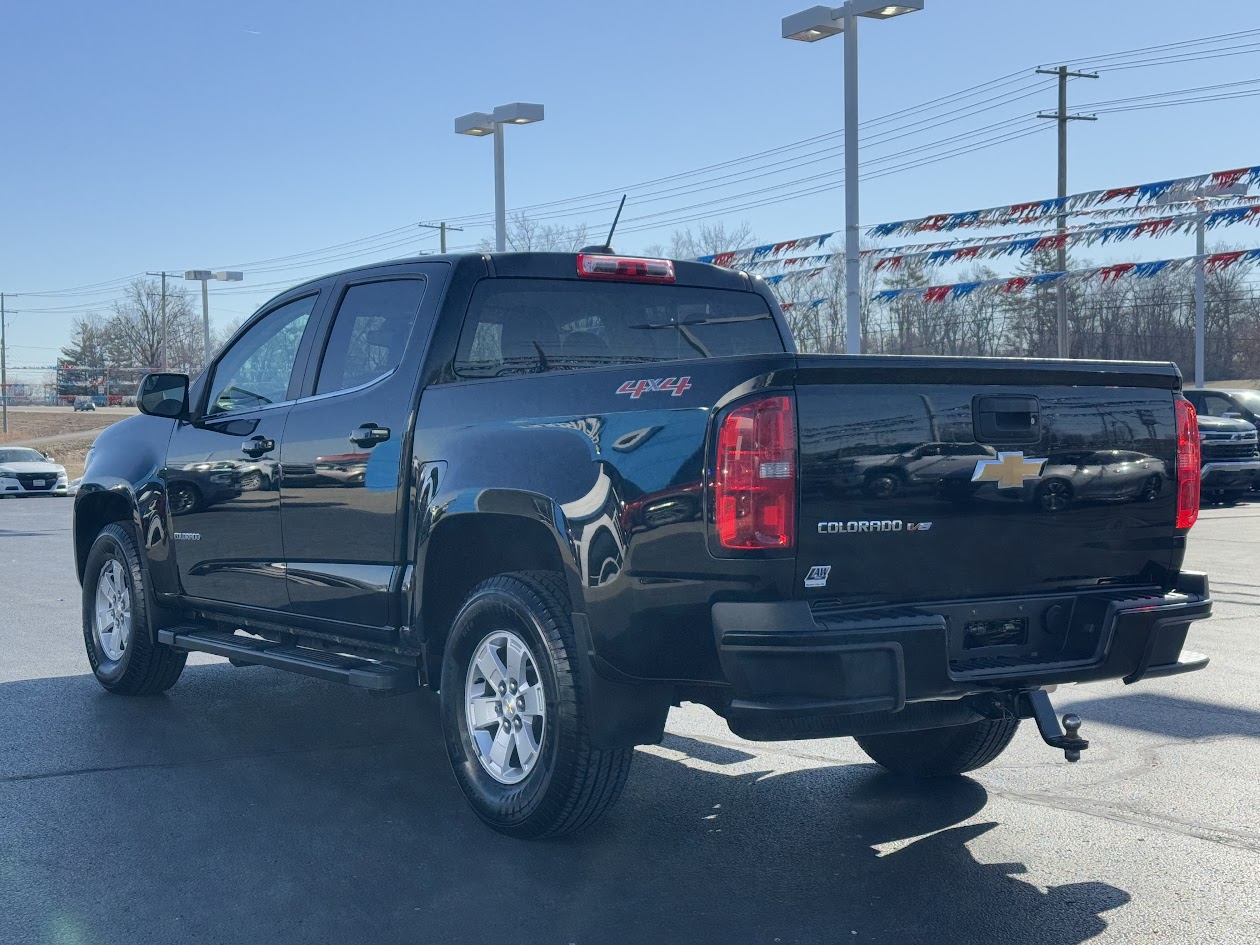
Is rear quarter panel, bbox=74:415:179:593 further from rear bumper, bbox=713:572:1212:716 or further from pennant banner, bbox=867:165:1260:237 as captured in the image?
pennant banner, bbox=867:165:1260:237

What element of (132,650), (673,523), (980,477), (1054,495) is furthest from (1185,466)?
(132,650)

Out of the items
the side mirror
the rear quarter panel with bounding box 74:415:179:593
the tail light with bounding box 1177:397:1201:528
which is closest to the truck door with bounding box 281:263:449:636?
the side mirror

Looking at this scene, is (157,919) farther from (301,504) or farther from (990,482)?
(990,482)

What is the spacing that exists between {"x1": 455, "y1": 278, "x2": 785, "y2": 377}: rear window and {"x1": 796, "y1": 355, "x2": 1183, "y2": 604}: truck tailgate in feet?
4.48

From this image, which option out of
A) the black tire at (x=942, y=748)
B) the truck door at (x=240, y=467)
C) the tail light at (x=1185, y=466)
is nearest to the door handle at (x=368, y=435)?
the truck door at (x=240, y=467)

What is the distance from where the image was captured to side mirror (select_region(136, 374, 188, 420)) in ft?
22.0

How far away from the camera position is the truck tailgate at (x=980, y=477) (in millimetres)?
3871

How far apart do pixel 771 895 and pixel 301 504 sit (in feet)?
8.87

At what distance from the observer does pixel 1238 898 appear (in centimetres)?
396

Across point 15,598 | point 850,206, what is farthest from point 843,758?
point 850,206

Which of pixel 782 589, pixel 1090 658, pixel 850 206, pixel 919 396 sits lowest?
pixel 1090 658

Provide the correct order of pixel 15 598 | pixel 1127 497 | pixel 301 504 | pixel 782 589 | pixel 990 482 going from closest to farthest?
pixel 782 589
pixel 990 482
pixel 1127 497
pixel 301 504
pixel 15 598

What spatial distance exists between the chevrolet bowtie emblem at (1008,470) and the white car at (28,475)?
3303 cm

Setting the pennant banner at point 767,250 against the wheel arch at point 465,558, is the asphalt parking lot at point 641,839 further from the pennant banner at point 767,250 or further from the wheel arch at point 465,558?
the pennant banner at point 767,250
